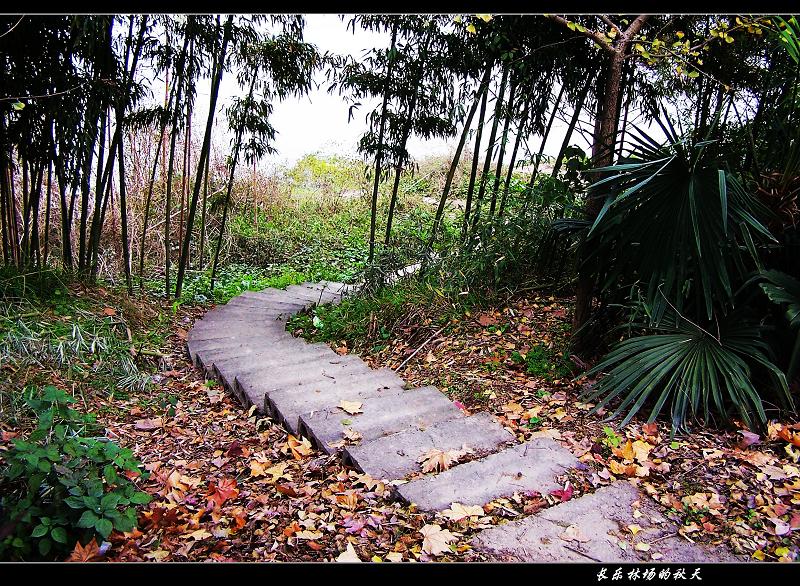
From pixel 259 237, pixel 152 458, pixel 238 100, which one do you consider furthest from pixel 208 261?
pixel 152 458

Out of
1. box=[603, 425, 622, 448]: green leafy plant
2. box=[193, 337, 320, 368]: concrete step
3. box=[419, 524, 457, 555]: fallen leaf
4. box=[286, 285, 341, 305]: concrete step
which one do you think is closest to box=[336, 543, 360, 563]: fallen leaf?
box=[419, 524, 457, 555]: fallen leaf

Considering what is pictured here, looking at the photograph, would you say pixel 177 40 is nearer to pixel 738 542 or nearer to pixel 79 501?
pixel 79 501

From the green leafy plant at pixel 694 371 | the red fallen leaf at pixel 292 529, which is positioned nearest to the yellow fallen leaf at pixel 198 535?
the red fallen leaf at pixel 292 529

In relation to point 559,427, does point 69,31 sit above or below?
above

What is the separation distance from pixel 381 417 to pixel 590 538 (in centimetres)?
111

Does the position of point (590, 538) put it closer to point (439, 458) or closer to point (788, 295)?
point (439, 458)

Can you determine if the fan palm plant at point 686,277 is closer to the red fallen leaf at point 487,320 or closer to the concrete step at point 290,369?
the red fallen leaf at point 487,320

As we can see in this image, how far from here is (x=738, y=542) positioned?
1671 millimetres

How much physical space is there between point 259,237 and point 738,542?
6740 millimetres

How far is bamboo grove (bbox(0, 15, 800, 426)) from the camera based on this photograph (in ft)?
7.57

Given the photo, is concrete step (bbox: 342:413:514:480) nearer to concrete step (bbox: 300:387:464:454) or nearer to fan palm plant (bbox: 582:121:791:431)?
concrete step (bbox: 300:387:464:454)

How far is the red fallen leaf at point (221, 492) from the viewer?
2.06 meters

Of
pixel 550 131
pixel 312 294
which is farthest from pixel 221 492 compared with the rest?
pixel 550 131

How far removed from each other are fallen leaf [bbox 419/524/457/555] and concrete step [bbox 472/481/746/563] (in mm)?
86
